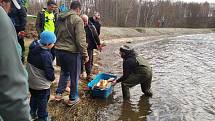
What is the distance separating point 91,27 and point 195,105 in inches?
136

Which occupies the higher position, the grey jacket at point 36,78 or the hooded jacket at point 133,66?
the grey jacket at point 36,78

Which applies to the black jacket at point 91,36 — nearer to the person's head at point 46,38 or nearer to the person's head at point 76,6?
the person's head at point 76,6

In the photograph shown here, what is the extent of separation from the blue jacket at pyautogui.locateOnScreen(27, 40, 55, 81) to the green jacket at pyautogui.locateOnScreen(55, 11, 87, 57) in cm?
141

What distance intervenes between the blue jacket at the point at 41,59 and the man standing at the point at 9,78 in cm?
376

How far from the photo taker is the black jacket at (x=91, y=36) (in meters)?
9.59

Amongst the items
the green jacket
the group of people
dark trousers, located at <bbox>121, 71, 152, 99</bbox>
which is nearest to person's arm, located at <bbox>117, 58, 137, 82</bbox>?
the group of people

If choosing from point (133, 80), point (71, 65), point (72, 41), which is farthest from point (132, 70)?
point (72, 41)

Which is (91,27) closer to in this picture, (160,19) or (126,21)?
(126,21)

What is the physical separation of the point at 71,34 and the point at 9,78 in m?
5.37

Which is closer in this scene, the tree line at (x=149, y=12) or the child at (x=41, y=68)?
the child at (x=41, y=68)

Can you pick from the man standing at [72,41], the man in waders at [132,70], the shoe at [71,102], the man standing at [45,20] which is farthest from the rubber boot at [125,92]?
the man standing at [45,20]

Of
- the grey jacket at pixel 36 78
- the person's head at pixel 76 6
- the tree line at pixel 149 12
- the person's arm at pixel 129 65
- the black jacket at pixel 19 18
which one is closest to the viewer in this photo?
the grey jacket at pixel 36 78

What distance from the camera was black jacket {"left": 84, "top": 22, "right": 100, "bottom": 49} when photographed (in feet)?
31.5

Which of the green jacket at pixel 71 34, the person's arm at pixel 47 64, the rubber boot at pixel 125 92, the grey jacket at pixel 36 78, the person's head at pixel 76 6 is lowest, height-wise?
the rubber boot at pixel 125 92
